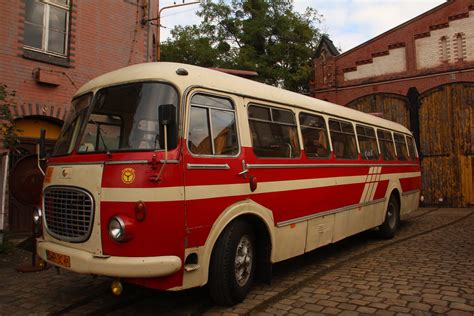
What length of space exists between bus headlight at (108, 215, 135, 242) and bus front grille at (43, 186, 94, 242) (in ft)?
1.09

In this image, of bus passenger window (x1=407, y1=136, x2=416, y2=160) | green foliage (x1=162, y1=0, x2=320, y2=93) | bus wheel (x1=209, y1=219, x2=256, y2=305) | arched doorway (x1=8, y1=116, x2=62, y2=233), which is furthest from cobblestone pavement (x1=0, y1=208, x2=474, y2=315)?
green foliage (x1=162, y1=0, x2=320, y2=93)

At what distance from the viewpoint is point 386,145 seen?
9.54 m

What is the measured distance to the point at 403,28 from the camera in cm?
1792

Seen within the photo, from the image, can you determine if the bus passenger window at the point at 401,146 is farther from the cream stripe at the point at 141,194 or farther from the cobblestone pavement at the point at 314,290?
the cream stripe at the point at 141,194

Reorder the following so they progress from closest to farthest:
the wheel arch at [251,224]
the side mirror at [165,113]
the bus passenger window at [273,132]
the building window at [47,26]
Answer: the side mirror at [165,113] < the wheel arch at [251,224] < the bus passenger window at [273,132] < the building window at [47,26]

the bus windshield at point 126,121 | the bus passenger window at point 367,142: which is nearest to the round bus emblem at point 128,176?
the bus windshield at point 126,121

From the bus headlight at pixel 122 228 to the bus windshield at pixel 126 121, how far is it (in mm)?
700

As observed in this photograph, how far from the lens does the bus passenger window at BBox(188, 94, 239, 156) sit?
4445mm

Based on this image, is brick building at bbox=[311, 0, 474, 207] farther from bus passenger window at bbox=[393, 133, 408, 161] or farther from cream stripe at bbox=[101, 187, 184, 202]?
cream stripe at bbox=[101, 187, 184, 202]

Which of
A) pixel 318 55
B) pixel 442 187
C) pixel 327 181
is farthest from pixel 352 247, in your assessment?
pixel 318 55

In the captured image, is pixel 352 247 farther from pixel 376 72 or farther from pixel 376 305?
pixel 376 72

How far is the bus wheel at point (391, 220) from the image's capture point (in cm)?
923

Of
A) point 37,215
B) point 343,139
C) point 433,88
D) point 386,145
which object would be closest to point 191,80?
point 37,215

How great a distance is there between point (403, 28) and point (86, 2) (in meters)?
13.3
